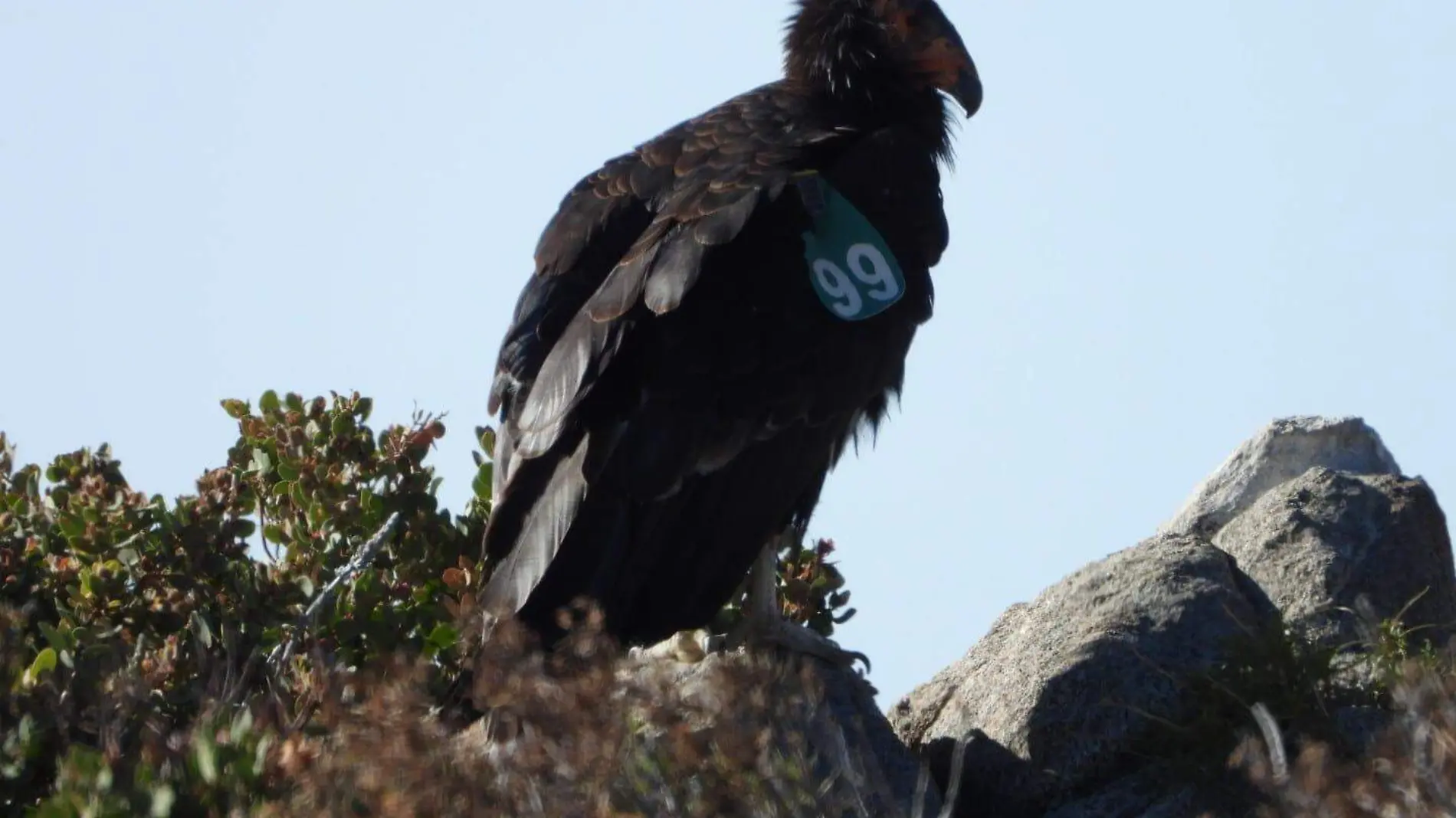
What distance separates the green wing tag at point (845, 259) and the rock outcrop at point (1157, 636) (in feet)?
3.68

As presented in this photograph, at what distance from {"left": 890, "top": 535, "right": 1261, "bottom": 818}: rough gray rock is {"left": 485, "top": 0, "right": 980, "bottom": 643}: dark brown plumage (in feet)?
2.60

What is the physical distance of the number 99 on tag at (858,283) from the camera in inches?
246

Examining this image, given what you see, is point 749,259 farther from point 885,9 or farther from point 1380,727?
point 1380,727

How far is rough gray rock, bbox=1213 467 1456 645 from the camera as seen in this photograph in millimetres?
6805

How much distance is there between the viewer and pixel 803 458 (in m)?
6.16

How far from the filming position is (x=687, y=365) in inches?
235

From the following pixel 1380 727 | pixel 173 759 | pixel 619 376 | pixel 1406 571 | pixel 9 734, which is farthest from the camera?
pixel 1406 571

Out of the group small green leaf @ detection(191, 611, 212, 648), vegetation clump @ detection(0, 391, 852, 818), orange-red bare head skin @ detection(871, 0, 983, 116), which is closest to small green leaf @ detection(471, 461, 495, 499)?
vegetation clump @ detection(0, 391, 852, 818)

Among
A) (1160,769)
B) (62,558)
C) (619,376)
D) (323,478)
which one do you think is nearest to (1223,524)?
(1160,769)

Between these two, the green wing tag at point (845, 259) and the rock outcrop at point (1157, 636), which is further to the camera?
the green wing tag at point (845, 259)

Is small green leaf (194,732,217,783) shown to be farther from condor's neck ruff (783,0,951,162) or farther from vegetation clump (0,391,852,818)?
condor's neck ruff (783,0,951,162)

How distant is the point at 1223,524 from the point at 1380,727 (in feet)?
7.91

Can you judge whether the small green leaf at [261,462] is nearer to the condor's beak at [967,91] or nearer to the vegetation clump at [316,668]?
the vegetation clump at [316,668]

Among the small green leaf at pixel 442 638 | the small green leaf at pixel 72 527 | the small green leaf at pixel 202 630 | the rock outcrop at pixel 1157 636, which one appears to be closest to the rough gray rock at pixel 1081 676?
the rock outcrop at pixel 1157 636
